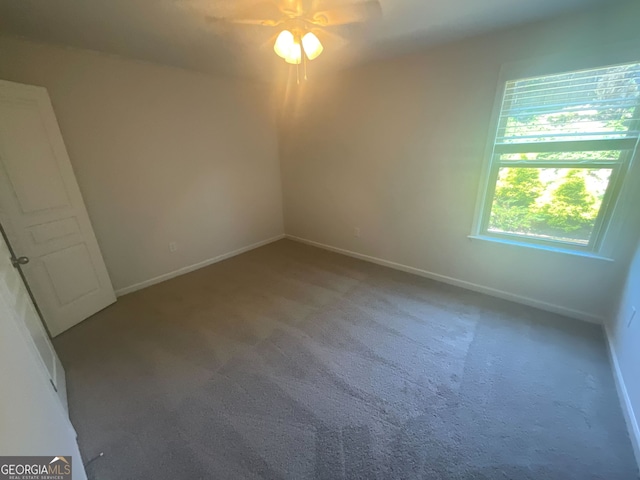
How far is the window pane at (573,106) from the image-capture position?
1889mm

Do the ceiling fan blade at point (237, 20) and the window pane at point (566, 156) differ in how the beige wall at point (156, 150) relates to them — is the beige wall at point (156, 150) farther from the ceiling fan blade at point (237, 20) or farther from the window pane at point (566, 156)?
the window pane at point (566, 156)

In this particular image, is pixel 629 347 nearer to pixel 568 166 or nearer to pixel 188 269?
pixel 568 166

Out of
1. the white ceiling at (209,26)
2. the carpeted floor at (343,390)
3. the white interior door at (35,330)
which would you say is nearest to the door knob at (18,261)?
the white interior door at (35,330)

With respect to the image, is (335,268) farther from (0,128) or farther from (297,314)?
(0,128)

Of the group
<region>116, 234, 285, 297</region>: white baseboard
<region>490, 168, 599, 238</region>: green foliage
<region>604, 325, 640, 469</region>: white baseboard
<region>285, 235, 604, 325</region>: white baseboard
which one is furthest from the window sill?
<region>116, 234, 285, 297</region>: white baseboard

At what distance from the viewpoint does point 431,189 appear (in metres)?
2.85

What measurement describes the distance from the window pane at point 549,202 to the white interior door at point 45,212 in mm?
3850

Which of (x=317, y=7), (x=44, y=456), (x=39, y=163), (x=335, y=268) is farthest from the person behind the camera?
(x=335, y=268)

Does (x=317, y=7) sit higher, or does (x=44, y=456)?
(x=317, y=7)

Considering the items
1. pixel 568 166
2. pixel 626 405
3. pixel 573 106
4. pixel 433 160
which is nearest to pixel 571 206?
pixel 568 166

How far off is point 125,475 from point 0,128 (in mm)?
2403

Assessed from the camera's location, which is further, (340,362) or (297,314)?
(297,314)

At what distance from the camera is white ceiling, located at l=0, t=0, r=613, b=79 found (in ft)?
5.61

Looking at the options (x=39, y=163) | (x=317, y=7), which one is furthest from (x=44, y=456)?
(x=317, y=7)
